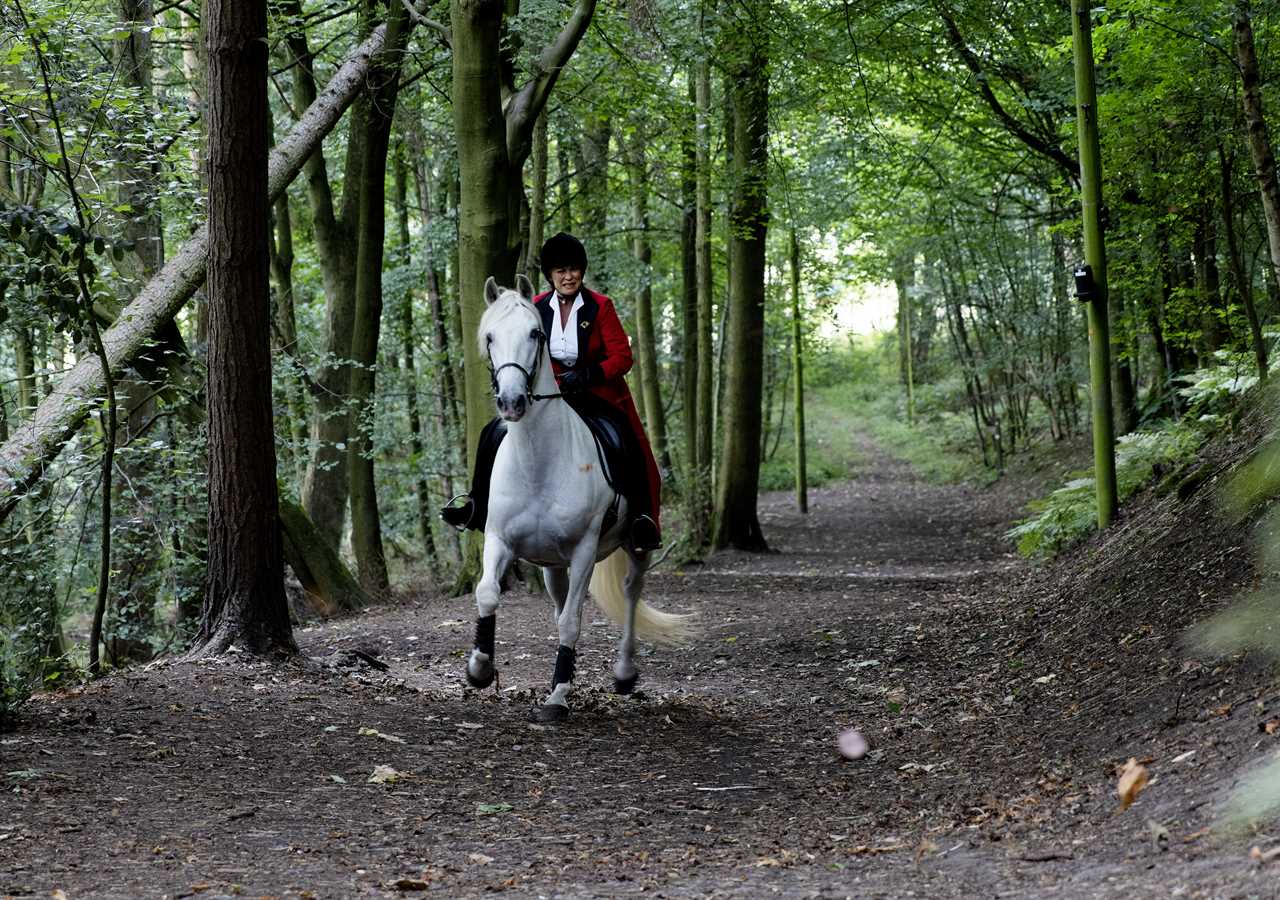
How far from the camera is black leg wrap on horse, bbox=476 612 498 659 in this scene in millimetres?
7492

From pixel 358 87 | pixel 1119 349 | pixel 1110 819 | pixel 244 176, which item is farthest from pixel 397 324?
pixel 1110 819

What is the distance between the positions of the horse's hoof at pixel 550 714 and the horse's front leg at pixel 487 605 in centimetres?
41

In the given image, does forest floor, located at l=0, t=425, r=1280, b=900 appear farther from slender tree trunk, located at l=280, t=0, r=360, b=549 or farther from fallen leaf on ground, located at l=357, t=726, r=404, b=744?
slender tree trunk, located at l=280, t=0, r=360, b=549

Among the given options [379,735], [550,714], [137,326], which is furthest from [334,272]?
[379,735]

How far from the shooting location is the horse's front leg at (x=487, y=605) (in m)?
7.31

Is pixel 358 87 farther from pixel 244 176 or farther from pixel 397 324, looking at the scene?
pixel 397 324

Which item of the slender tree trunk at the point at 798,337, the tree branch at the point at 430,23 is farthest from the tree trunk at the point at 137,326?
the slender tree trunk at the point at 798,337

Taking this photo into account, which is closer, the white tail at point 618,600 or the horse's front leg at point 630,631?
the horse's front leg at point 630,631

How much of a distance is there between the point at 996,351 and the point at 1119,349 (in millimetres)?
9447

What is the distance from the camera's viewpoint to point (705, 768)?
645 cm

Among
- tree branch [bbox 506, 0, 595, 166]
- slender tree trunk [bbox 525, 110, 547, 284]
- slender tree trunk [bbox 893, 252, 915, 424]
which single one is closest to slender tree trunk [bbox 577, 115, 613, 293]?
slender tree trunk [bbox 525, 110, 547, 284]

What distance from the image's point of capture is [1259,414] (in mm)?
9531

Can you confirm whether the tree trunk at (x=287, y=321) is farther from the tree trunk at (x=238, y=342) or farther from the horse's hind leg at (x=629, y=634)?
the horse's hind leg at (x=629, y=634)

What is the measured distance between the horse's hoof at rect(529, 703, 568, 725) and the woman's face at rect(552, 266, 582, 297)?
104 inches
